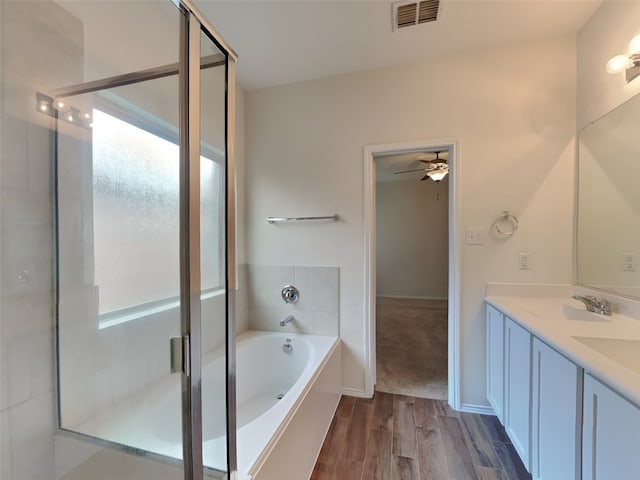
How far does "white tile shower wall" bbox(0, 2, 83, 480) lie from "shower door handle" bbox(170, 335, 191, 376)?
0.42 meters

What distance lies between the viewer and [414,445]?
1732 millimetres

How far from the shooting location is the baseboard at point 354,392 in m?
2.26

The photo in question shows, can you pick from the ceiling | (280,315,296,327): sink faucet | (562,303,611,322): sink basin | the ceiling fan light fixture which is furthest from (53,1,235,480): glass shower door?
the ceiling fan light fixture

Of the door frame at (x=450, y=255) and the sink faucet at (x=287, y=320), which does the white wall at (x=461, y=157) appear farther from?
the sink faucet at (x=287, y=320)

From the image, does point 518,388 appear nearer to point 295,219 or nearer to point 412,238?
point 295,219

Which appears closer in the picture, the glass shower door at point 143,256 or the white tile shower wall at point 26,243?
the white tile shower wall at point 26,243

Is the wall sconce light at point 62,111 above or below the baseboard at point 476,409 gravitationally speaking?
above

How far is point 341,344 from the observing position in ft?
7.50

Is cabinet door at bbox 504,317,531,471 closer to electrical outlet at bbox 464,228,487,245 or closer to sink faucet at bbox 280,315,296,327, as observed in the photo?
electrical outlet at bbox 464,228,487,245

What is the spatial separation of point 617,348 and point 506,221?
1033 mm

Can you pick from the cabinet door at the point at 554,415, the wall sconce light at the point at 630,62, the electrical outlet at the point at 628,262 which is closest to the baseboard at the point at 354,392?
the cabinet door at the point at 554,415

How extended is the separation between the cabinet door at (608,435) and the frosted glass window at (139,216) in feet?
4.59

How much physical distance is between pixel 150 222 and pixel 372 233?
5.14 ft

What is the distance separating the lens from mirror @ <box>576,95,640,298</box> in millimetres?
1455
